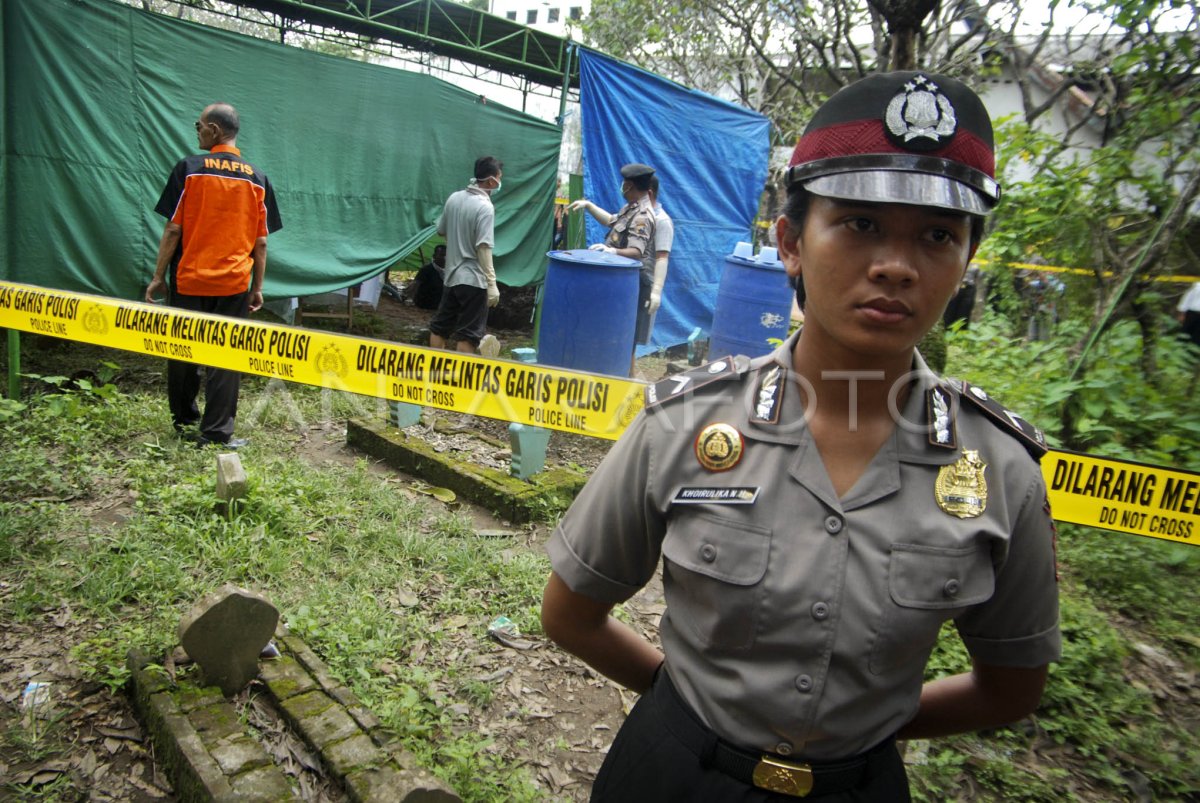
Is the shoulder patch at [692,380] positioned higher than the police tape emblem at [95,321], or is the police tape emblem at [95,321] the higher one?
the shoulder patch at [692,380]

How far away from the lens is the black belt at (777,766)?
1.11m

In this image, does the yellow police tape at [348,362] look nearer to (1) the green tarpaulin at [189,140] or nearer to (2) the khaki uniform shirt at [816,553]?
(1) the green tarpaulin at [189,140]

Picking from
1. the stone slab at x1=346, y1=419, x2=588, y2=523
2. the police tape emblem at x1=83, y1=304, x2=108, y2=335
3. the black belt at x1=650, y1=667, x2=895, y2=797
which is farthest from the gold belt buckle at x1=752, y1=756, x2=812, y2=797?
the police tape emblem at x1=83, y1=304, x2=108, y2=335

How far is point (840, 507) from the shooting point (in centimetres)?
111

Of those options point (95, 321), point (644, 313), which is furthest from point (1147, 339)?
point (95, 321)

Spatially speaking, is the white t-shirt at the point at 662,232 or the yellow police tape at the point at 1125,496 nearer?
the yellow police tape at the point at 1125,496

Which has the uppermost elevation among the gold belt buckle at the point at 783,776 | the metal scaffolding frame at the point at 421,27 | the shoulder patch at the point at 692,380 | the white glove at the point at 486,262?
the metal scaffolding frame at the point at 421,27

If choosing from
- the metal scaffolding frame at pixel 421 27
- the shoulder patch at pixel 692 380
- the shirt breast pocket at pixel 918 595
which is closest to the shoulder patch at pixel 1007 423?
the shirt breast pocket at pixel 918 595

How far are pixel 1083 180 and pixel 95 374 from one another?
661 centimetres

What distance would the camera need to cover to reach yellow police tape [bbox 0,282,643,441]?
362cm

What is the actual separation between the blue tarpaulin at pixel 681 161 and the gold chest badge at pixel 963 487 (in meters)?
6.51

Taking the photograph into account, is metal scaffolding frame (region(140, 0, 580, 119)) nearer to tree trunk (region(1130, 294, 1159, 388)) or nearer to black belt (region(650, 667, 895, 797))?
tree trunk (region(1130, 294, 1159, 388))

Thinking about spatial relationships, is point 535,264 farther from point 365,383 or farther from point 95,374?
point 365,383

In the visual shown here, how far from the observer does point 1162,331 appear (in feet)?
16.2
